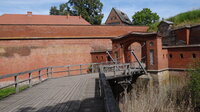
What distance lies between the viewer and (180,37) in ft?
47.7

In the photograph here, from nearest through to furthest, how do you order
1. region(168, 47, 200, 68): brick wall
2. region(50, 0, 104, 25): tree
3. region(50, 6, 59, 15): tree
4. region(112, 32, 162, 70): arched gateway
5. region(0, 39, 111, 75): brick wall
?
region(168, 47, 200, 68): brick wall
region(112, 32, 162, 70): arched gateway
region(0, 39, 111, 75): brick wall
region(50, 0, 104, 25): tree
region(50, 6, 59, 15): tree

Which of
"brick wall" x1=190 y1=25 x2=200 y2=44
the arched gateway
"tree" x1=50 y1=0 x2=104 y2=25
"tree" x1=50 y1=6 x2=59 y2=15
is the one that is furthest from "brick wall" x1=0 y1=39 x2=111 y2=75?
"tree" x1=50 y1=6 x2=59 y2=15

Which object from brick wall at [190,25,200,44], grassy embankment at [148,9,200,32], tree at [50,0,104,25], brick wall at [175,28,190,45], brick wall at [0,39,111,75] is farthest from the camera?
tree at [50,0,104,25]

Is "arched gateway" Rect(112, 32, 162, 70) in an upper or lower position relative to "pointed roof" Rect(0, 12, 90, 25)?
lower

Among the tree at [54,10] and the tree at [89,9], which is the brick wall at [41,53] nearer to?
the tree at [89,9]

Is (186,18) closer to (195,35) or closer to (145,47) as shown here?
(195,35)

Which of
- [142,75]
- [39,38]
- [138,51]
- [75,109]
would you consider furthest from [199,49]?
[39,38]

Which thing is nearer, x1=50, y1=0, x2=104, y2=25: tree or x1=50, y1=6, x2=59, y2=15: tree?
x1=50, y1=0, x2=104, y2=25: tree

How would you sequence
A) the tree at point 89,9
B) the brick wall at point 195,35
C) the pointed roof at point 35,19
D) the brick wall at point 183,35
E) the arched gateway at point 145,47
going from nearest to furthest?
the arched gateway at point 145,47
the brick wall at point 195,35
the brick wall at point 183,35
the pointed roof at point 35,19
the tree at point 89,9

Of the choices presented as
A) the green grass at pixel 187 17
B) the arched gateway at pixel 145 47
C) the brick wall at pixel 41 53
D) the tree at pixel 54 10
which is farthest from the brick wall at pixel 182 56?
the tree at pixel 54 10

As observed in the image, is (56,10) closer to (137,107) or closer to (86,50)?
(86,50)

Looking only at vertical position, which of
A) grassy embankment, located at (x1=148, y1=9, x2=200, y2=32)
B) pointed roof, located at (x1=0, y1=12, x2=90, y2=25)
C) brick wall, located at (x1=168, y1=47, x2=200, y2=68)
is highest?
pointed roof, located at (x1=0, y1=12, x2=90, y2=25)

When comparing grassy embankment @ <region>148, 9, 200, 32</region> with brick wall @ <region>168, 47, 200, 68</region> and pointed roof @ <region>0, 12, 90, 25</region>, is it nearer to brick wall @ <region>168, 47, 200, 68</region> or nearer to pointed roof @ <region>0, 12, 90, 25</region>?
brick wall @ <region>168, 47, 200, 68</region>

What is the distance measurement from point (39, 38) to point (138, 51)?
10.5 m
